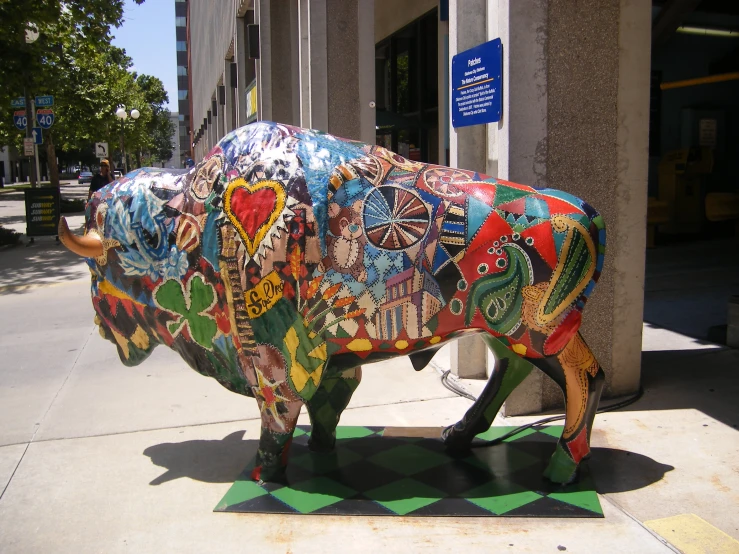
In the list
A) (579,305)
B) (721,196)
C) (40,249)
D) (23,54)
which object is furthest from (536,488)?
(23,54)

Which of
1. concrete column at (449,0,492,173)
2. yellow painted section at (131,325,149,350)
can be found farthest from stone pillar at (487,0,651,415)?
yellow painted section at (131,325,149,350)

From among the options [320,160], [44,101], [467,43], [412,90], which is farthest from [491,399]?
[44,101]

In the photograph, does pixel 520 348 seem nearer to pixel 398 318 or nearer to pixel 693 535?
pixel 398 318

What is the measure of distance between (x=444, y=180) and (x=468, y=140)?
2058mm

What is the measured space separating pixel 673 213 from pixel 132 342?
1153cm

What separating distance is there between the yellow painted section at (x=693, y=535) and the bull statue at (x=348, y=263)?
50cm

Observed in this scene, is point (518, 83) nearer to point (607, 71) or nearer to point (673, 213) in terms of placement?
point (607, 71)

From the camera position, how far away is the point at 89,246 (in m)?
3.76

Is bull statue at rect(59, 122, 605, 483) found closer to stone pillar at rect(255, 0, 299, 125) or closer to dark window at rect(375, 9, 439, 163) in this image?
stone pillar at rect(255, 0, 299, 125)

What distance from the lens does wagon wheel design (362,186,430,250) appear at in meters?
3.40

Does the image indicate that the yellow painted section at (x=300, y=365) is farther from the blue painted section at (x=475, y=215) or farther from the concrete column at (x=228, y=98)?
the concrete column at (x=228, y=98)

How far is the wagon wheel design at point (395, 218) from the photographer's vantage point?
3.40 m

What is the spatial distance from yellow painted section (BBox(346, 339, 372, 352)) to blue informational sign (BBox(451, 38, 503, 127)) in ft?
6.84

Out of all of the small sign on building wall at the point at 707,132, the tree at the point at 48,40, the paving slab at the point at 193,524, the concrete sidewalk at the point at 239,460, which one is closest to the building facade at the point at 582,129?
the concrete sidewalk at the point at 239,460
